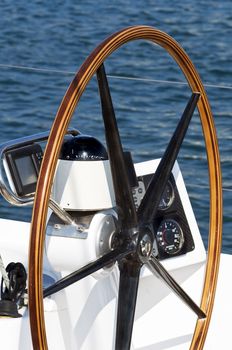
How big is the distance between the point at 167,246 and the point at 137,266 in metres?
0.49

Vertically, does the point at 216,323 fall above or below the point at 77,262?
below

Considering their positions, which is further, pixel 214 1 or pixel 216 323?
pixel 214 1

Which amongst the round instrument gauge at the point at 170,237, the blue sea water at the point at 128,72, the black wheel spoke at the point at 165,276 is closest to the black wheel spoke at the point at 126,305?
the black wheel spoke at the point at 165,276

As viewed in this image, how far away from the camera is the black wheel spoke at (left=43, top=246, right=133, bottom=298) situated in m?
1.68

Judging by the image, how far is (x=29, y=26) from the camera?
7.99 metres

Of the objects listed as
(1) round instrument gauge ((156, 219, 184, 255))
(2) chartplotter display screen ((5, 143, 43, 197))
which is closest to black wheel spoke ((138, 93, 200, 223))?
(2) chartplotter display screen ((5, 143, 43, 197))

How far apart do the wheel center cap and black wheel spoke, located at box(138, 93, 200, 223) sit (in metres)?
0.03

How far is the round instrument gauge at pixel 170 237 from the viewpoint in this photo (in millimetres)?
2275

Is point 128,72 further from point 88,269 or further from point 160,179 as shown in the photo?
point 88,269

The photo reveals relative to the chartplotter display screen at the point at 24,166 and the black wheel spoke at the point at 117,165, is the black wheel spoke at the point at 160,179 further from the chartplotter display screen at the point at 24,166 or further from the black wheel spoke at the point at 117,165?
the chartplotter display screen at the point at 24,166

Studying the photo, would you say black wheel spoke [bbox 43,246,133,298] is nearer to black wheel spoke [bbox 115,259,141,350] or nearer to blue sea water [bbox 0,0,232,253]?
black wheel spoke [bbox 115,259,141,350]

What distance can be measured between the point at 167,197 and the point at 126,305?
0.55 metres

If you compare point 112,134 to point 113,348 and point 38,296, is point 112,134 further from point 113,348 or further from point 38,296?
point 113,348

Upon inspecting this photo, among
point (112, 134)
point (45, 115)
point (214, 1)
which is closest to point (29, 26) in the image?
point (214, 1)
